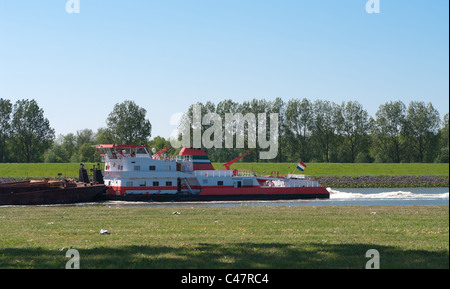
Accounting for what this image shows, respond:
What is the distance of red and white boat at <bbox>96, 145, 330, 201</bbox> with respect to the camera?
5103 cm

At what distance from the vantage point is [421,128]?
289ft

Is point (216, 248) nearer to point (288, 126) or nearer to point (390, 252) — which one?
point (390, 252)

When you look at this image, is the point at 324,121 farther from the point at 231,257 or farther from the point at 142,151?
the point at 231,257

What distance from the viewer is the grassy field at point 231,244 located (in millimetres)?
11797

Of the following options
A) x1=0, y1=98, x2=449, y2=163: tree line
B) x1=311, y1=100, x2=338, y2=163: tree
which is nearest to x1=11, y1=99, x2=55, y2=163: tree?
x1=0, y1=98, x2=449, y2=163: tree line

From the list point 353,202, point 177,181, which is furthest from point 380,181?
point 177,181

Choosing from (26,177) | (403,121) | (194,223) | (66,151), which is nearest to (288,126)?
(403,121)

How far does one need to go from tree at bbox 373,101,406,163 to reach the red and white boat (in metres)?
52.3

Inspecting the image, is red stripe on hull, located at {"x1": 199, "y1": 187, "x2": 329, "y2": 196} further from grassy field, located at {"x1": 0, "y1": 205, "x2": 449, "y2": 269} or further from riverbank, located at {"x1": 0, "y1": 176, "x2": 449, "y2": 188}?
grassy field, located at {"x1": 0, "y1": 205, "x2": 449, "y2": 269}

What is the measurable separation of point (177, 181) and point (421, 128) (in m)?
53.0

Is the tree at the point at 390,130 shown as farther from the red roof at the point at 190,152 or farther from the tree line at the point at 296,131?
the red roof at the point at 190,152

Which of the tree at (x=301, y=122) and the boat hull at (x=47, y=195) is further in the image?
the tree at (x=301, y=122)

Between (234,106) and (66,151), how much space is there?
53.0m

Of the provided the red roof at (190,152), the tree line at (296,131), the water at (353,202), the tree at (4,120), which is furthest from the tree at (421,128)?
the tree at (4,120)
